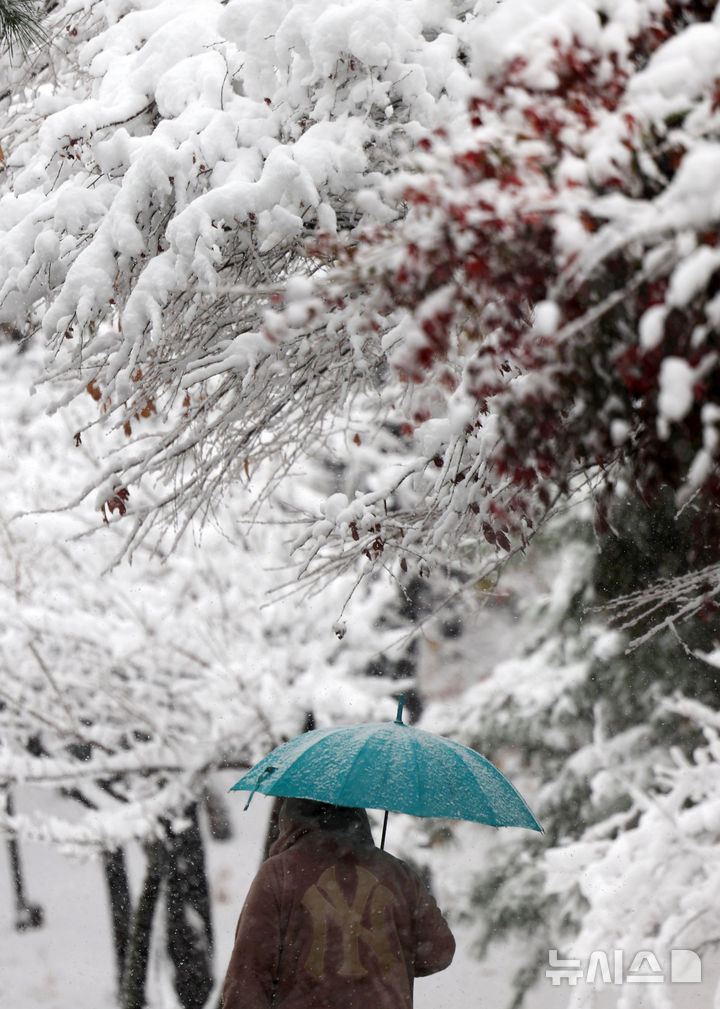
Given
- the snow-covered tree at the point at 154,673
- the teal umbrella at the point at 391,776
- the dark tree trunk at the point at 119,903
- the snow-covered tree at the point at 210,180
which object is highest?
the snow-covered tree at the point at 210,180

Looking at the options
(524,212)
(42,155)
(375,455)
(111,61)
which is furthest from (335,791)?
(375,455)

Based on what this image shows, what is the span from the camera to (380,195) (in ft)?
10.7

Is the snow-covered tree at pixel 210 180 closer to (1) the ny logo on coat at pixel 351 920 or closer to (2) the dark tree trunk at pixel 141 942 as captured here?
(1) the ny logo on coat at pixel 351 920

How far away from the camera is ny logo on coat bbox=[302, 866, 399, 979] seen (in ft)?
9.05

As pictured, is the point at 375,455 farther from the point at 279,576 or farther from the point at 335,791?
the point at 335,791

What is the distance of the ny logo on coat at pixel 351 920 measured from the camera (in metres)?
2.76

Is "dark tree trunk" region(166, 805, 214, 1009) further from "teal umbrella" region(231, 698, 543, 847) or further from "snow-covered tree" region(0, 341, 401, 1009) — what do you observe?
"teal umbrella" region(231, 698, 543, 847)

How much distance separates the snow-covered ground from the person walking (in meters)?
7.06

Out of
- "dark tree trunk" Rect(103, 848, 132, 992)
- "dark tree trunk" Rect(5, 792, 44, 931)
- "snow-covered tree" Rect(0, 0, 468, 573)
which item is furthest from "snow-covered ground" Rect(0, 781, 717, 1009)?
"snow-covered tree" Rect(0, 0, 468, 573)

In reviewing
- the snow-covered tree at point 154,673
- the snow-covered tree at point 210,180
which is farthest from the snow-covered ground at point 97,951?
the snow-covered tree at point 210,180

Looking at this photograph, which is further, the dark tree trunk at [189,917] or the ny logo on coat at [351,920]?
the dark tree trunk at [189,917]

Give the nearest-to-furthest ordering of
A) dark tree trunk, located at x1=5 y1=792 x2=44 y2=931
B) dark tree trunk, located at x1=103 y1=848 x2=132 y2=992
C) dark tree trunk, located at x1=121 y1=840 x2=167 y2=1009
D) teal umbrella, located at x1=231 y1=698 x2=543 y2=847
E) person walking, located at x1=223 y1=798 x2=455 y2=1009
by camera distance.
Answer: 1. person walking, located at x1=223 y1=798 x2=455 y2=1009
2. teal umbrella, located at x1=231 y1=698 x2=543 y2=847
3. dark tree trunk, located at x1=121 y1=840 x2=167 y2=1009
4. dark tree trunk, located at x1=103 y1=848 x2=132 y2=992
5. dark tree trunk, located at x1=5 y1=792 x2=44 y2=931

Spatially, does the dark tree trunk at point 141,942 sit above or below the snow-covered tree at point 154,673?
below

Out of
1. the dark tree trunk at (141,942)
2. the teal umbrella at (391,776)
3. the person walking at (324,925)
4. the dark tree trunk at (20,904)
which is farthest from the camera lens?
the dark tree trunk at (20,904)
